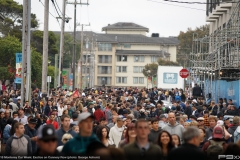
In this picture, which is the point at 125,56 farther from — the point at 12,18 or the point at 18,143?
the point at 18,143

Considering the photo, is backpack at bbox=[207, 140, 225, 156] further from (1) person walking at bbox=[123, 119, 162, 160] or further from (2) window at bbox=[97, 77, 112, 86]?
(2) window at bbox=[97, 77, 112, 86]

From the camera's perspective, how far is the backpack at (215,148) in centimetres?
1259

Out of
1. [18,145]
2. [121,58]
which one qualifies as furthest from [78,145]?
[121,58]

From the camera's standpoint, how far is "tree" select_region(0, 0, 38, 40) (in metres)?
83.4

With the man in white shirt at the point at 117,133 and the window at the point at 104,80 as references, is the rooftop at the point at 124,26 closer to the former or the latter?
the window at the point at 104,80

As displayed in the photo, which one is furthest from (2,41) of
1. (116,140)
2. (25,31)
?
(116,140)

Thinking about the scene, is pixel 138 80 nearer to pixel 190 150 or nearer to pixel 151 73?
pixel 151 73

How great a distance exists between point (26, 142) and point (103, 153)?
19.9 feet

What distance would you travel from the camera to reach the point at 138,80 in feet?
481

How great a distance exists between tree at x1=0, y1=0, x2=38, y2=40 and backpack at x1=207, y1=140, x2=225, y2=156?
70.8 meters

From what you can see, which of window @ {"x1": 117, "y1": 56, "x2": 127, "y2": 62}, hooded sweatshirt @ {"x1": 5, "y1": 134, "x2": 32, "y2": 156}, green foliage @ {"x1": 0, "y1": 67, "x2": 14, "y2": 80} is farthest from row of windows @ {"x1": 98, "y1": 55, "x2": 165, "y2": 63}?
hooded sweatshirt @ {"x1": 5, "y1": 134, "x2": 32, "y2": 156}

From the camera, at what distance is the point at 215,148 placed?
1281 centimetres

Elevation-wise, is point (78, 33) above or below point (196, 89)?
above

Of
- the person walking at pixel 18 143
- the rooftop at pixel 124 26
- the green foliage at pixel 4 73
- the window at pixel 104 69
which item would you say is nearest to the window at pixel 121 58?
the window at pixel 104 69
